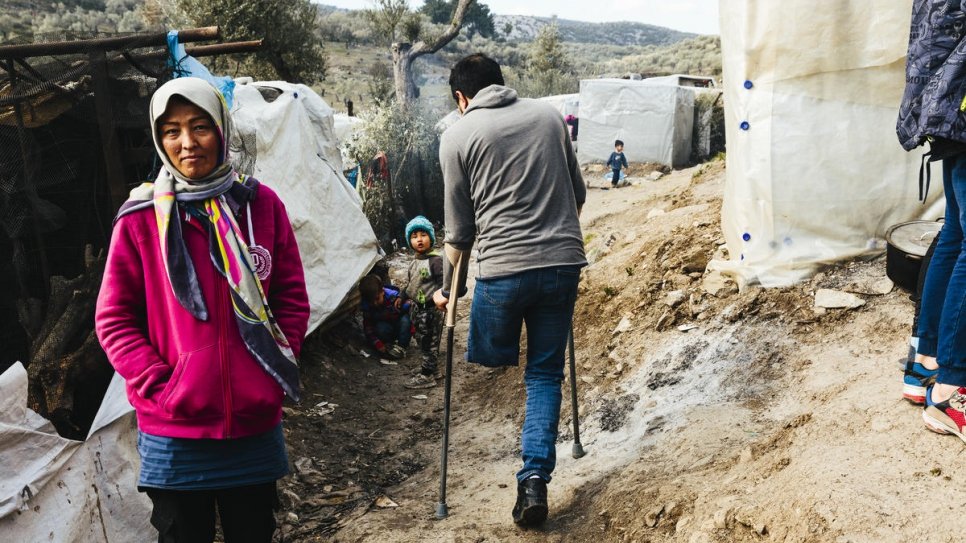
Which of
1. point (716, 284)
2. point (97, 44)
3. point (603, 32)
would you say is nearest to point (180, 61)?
point (97, 44)

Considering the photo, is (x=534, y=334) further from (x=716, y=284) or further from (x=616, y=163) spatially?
(x=616, y=163)

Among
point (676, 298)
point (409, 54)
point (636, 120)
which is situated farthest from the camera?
point (636, 120)

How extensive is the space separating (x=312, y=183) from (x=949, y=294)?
4.85m

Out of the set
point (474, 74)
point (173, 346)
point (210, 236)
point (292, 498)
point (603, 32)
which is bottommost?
point (292, 498)

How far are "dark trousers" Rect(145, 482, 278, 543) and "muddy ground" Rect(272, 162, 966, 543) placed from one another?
4.05 feet

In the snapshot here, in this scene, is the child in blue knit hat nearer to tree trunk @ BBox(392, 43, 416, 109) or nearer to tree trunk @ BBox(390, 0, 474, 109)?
tree trunk @ BBox(390, 0, 474, 109)

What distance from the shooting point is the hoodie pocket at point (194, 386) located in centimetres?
219

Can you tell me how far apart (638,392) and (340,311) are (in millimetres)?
3015

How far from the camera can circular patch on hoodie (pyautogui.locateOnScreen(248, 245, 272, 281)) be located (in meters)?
2.35

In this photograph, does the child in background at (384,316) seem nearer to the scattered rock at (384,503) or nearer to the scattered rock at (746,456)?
the scattered rock at (384,503)

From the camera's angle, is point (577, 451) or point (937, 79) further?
point (577, 451)

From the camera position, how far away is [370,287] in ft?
23.3

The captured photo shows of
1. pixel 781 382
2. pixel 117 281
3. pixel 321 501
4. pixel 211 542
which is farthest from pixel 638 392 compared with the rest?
pixel 117 281

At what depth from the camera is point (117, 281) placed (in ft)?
7.29
